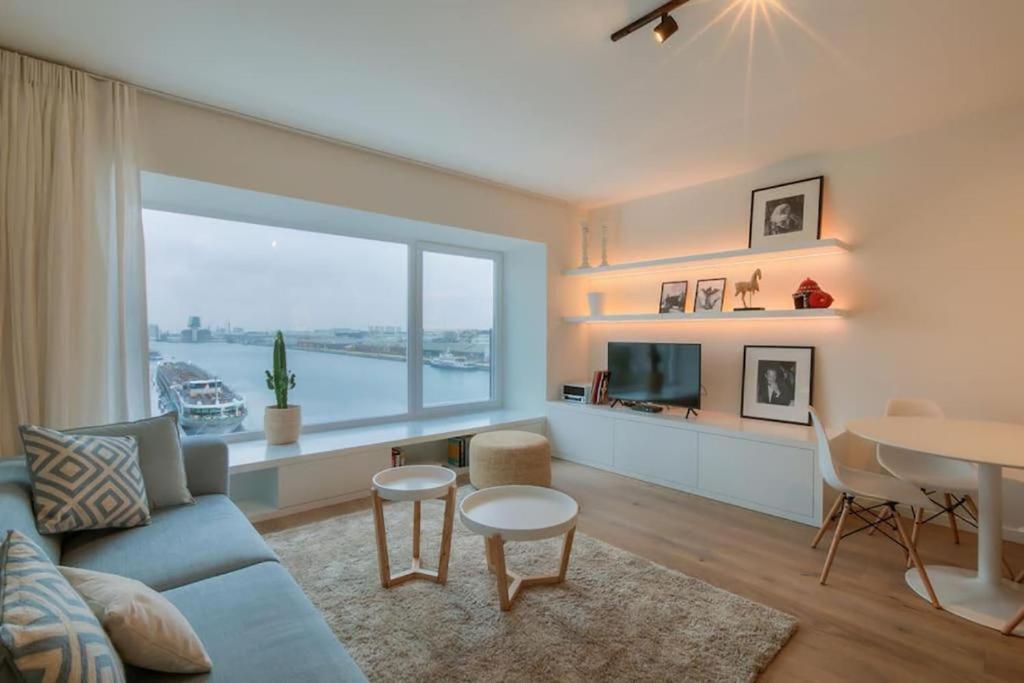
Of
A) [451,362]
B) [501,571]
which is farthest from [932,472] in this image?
[451,362]

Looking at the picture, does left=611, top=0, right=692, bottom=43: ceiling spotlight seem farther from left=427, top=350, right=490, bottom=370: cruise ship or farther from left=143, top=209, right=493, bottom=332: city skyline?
left=427, top=350, right=490, bottom=370: cruise ship

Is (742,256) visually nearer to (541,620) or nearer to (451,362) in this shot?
(451,362)

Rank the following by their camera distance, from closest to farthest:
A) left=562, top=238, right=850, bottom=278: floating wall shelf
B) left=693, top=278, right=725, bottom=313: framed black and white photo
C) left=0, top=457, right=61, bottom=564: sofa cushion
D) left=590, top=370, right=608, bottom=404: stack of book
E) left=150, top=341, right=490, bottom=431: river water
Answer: left=0, top=457, right=61, bottom=564: sofa cushion
left=562, top=238, right=850, bottom=278: floating wall shelf
left=150, top=341, right=490, bottom=431: river water
left=693, top=278, right=725, bottom=313: framed black and white photo
left=590, top=370, right=608, bottom=404: stack of book

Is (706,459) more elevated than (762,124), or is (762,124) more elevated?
(762,124)

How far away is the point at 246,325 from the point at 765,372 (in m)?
3.96

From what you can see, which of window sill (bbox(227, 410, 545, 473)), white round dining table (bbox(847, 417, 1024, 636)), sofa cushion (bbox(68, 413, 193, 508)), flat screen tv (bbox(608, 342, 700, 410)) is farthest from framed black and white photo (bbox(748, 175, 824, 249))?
sofa cushion (bbox(68, 413, 193, 508))

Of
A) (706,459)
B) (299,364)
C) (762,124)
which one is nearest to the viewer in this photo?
(762,124)

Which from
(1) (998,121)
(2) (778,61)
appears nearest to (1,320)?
(2) (778,61)

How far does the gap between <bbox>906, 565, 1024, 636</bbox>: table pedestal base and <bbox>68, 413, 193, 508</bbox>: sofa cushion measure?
3.38 meters

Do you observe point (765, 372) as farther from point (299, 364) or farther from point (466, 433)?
point (299, 364)

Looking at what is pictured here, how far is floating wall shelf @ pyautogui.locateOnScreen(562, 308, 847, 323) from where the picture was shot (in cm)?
330

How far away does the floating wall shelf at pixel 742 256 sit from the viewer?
3291 millimetres

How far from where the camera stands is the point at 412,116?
115 inches

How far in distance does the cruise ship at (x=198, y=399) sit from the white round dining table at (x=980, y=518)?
12.8 feet
